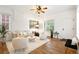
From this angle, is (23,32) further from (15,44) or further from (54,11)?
(54,11)

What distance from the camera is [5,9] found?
7.18 feet

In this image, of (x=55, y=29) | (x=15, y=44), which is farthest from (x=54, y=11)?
(x=15, y=44)

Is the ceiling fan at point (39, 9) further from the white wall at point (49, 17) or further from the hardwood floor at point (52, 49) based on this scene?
the hardwood floor at point (52, 49)

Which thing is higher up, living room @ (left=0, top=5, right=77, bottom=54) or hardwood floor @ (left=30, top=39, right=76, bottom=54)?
living room @ (left=0, top=5, right=77, bottom=54)

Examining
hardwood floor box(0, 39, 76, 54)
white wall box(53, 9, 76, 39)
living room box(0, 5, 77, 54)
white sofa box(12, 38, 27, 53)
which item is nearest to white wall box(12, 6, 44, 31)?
living room box(0, 5, 77, 54)

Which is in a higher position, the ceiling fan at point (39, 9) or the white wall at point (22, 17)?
the ceiling fan at point (39, 9)

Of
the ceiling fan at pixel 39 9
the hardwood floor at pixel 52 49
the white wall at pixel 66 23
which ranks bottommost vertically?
the hardwood floor at pixel 52 49

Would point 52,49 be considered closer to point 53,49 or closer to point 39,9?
point 53,49

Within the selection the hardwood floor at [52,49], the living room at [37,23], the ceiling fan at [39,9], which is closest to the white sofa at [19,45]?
the living room at [37,23]

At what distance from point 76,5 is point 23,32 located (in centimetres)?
114

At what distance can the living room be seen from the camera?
7.24 feet

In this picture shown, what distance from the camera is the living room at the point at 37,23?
2.21 meters

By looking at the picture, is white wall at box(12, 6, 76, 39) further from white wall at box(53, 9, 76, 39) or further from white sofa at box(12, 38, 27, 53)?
white sofa at box(12, 38, 27, 53)

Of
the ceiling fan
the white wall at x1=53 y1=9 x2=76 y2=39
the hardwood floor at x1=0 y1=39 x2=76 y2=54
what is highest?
the ceiling fan
